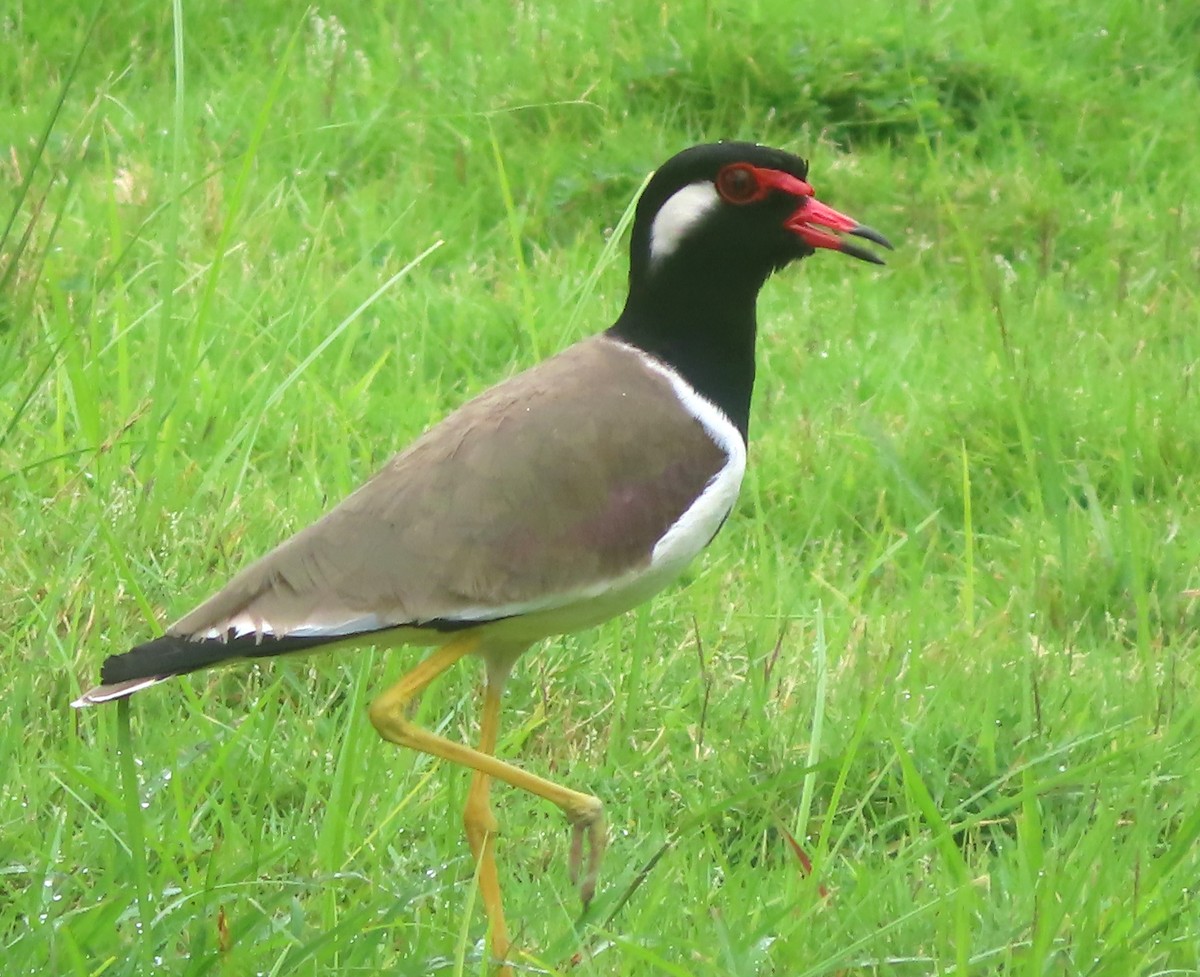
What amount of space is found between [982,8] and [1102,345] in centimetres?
247

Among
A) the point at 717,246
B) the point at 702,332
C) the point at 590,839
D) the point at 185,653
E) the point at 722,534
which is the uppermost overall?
the point at 717,246

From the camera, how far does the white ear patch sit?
366 centimetres

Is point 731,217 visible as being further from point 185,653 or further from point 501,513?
point 185,653

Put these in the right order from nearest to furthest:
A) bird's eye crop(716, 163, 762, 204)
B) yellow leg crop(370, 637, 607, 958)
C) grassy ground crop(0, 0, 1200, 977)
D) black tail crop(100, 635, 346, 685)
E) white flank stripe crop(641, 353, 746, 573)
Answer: black tail crop(100, 635, 346, 685)
grassy ground crop(0, 0, 1200, 977)
yellow leg crop(370, 637, 607, 958)
white flank stripe crop(641, 353, 746, 573)
bird's eye crop(716, 163, 762, 204)

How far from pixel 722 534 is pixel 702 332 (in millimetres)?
1275

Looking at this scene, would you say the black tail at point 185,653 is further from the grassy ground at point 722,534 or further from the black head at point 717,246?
the black head at point 717,246

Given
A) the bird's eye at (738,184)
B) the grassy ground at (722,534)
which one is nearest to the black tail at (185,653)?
the grassy ground at (722,534)

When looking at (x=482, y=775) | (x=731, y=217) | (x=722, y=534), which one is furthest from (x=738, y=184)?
(x=722, y=534)

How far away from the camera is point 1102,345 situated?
19.1 ft

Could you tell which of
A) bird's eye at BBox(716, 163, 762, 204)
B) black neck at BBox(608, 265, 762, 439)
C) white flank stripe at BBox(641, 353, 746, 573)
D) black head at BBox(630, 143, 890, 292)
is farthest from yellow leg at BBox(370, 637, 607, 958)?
bird's eye at BBox(716, 163, 762, 204)

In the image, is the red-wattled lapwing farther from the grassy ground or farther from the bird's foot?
the grassy ground

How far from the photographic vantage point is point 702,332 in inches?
145

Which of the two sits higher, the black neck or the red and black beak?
the red and black beak

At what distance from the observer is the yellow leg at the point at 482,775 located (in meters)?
3.31
